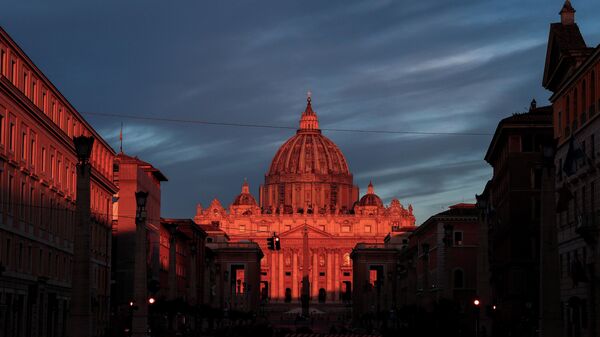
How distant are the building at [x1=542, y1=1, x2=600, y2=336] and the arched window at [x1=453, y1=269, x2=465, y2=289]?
235ft

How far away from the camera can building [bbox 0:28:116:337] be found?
58344 millimetres

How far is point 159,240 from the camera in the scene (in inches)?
4806

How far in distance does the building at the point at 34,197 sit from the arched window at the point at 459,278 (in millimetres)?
61589

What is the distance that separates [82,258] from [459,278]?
99.5 metres

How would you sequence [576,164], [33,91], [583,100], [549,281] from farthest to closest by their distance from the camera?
1. [33,91]
2. [583,100]
3. [576,164]
4. [549,281]

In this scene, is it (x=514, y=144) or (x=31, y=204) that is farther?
(x=514, y=144)

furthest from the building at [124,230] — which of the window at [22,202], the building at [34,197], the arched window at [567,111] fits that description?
the arched window at [567,111]

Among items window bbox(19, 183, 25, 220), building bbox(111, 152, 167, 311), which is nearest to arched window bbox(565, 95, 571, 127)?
window bbox(19, 183, 25, 220)

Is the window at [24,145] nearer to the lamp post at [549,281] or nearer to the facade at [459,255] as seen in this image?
the lamp post at [549,281]

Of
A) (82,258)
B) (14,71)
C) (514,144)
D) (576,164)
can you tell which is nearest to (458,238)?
(514,144)

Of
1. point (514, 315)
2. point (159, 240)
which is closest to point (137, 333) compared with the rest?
point (514, 315)

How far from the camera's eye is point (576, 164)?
5566cm

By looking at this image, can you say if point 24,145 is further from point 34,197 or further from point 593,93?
point 593,93

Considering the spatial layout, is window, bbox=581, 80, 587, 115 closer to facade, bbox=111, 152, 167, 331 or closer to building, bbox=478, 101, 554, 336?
building, bbox=478, 101, 554, 336
